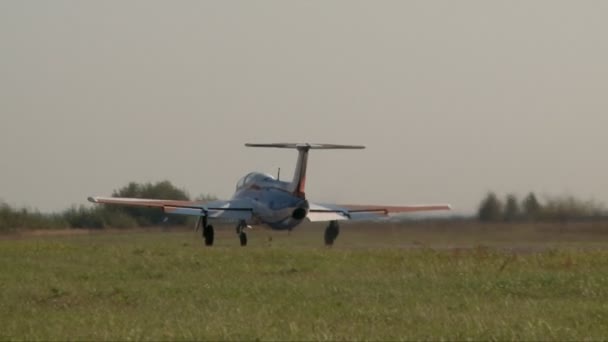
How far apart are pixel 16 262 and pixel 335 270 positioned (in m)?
8.88

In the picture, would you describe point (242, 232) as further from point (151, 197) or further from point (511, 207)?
point (151, 197)

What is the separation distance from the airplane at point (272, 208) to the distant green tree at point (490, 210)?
15.5 ft

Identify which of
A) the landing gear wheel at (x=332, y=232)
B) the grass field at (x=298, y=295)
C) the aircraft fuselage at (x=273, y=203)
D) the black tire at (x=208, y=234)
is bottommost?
the grass field at (x=298, y=295)

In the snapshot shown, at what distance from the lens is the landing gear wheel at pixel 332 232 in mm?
51869

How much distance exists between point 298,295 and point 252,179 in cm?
3307

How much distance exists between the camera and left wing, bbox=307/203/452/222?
5453cm

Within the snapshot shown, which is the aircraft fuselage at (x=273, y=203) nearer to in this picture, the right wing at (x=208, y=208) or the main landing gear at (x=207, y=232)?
the right wing at (x=208, y=208)

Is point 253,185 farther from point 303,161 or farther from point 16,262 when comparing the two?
point 16,262

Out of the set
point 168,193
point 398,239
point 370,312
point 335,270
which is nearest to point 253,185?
point 398,239

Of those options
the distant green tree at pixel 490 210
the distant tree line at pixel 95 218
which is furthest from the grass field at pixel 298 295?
the distant tree line at pixel 95 218

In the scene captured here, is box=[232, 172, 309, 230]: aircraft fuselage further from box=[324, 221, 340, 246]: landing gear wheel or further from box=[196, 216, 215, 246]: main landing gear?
box=[196, 216, 215, 246]: main landing gear

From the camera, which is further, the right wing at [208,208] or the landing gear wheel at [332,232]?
the right wing at [208,208]

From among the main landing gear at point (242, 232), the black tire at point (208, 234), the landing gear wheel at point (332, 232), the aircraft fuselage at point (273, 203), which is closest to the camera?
the landing gear wheel at point (332, 232)

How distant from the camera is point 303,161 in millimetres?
54625
